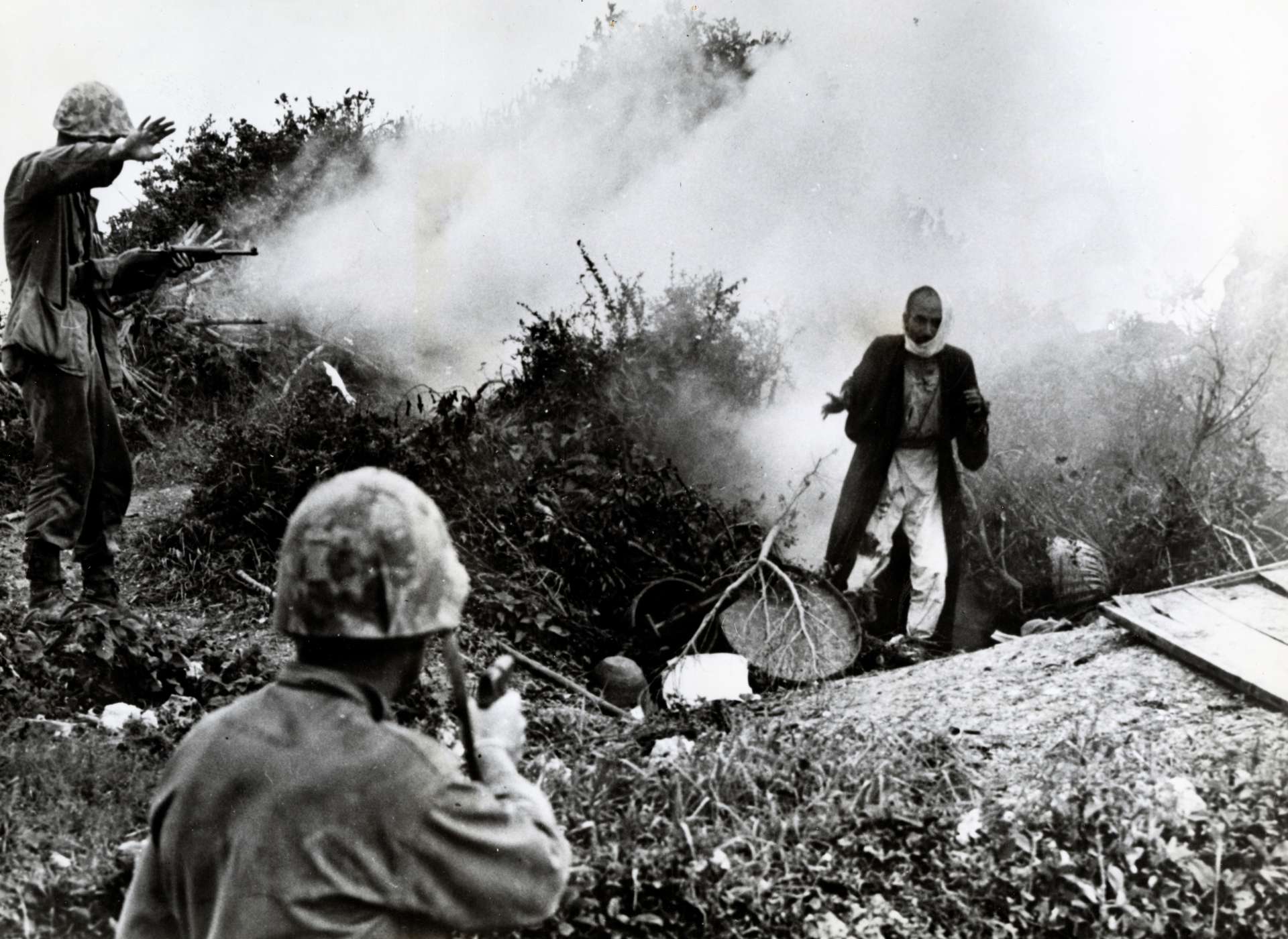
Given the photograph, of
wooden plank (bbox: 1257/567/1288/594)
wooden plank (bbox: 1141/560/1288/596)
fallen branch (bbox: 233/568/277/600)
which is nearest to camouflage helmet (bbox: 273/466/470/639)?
fallen branch (bbox: 233/568/277/600)

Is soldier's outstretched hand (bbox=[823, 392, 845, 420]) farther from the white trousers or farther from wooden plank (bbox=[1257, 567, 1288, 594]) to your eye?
wooden plank (bbox=[1257, 567, 1288, 594])

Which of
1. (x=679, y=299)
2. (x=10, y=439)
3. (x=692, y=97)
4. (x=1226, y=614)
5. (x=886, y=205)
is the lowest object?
(x=1226, y=614)

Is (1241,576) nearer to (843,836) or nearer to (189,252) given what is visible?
(843,836)

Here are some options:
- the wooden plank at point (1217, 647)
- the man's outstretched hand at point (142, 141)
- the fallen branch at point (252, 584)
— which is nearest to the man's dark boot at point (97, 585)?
the fallen branch at point (252, 584)

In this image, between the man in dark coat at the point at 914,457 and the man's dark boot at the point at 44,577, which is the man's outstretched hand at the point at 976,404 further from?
the man's dark boot at the point at 44,577

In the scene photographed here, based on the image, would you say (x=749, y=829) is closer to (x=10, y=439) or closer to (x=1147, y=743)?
(x=1147, y=743)

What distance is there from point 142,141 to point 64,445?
1467 mm

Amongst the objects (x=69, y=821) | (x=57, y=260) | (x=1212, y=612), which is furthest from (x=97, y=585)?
(x=1212, y=612)

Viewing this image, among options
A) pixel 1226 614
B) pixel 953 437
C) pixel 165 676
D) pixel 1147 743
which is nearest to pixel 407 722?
pixel 165 676

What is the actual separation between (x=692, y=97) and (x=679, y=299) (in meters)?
3.10

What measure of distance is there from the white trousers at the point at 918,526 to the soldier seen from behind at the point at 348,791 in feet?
19.3

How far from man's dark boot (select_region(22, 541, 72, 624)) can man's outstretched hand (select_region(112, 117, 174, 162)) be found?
1846mm

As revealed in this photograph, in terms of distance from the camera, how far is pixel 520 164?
40.1 feet

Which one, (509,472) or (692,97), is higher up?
(692,97)
